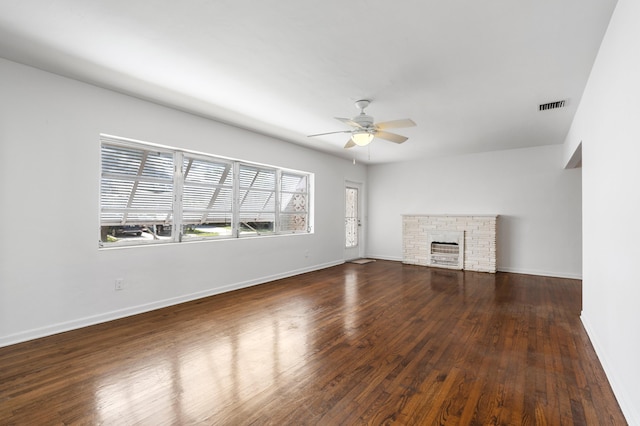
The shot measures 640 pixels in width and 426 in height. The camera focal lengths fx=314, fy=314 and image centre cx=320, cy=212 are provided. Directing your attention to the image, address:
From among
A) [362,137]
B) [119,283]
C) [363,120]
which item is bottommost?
[119,283]

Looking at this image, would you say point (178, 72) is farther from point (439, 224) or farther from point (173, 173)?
point (439, 224)

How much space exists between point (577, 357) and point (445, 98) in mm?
2931

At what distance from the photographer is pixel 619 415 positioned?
1.92 meters

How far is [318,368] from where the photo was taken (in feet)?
8.18

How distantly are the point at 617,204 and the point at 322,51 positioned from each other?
2.49 meters

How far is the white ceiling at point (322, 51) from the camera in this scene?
7.21 ft

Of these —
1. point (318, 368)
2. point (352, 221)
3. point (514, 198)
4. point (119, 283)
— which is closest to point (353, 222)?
point (352, 221)

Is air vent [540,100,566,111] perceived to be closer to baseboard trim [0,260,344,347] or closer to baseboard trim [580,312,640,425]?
baseboard trim [580,312,640,425]

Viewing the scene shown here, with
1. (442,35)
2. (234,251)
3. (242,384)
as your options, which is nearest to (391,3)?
(442,35)

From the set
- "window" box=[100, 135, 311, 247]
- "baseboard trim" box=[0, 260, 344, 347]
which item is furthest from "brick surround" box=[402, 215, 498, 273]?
"baseboard trim" box=[0, 260, 344, 347]

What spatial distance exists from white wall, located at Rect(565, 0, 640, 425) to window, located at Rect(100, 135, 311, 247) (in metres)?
4.56

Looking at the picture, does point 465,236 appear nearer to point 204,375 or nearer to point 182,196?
point 182,196

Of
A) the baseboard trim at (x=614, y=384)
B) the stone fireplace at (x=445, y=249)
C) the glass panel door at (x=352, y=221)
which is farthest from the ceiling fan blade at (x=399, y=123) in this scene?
the glass panel door at (x=352, y=221)

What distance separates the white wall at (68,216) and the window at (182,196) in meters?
0.20
